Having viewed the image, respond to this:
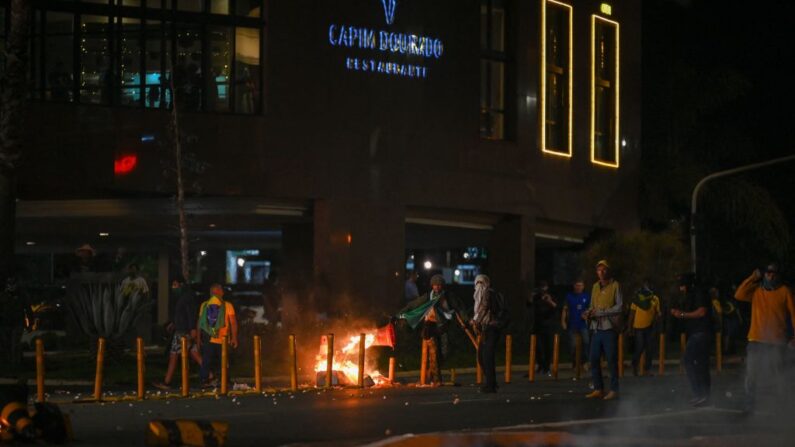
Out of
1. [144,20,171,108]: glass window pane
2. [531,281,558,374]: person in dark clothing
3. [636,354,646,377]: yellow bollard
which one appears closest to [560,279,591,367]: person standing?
[531,281,558,374]: person in dark clothing

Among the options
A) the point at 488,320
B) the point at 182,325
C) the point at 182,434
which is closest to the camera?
the point at 182,434

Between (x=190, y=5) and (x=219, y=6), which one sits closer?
(x=190, y=5)

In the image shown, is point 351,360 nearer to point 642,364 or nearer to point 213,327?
point 213,327

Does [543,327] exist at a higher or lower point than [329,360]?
higher

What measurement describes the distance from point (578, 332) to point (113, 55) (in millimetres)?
13026

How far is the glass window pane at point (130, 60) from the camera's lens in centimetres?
3241

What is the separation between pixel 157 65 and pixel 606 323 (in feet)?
56.2

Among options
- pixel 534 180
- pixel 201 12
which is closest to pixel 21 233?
pixel 201 12

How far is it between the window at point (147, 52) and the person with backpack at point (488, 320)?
13381 millimetres

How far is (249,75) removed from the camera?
33625 millimetres

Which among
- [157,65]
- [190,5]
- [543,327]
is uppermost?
[190,5]

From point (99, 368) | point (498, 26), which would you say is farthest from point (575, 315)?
point (498, 26)

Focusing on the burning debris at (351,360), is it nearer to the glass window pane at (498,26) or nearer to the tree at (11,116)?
the tree at (11,116)

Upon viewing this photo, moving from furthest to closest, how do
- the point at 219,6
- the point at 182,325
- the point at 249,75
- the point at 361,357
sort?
1. the point at 249,75
2. the point at 219,6
3. the point at 182,325
4. the point at 361,357
